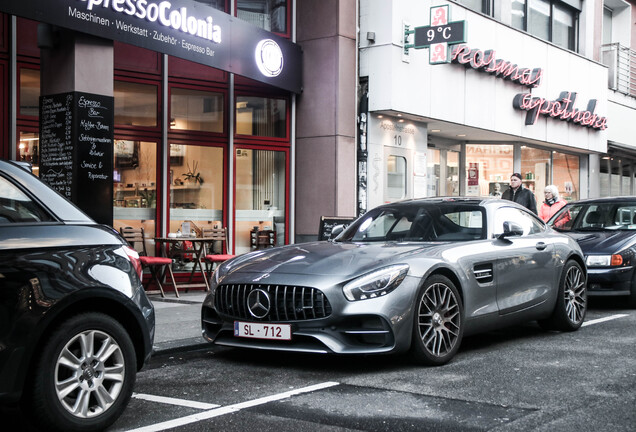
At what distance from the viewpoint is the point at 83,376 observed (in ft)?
13.9

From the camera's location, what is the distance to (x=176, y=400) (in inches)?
207

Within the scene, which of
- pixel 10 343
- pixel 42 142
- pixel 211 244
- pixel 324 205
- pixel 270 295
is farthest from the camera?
pixel 324 205

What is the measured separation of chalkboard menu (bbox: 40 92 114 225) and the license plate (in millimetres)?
4369

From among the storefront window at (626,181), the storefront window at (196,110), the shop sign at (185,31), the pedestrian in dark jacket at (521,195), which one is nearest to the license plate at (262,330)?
the shop sign at (185,31)

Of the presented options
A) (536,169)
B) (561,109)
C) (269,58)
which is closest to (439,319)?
(269,58)

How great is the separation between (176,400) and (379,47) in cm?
1100

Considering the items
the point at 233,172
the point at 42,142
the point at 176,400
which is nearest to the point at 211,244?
the point at 233,172

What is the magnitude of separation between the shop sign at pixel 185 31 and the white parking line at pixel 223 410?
5.94 meters

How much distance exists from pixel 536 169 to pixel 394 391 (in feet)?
57.8

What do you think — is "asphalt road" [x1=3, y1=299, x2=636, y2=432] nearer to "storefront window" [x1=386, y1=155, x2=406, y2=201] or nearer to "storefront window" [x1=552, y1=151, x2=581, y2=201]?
"storefront window" [x1=386, y1=155, x2=406, y2=201]

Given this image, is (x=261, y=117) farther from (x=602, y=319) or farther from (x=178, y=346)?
(x=178, y=346)

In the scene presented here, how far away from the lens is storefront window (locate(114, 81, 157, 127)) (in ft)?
40.2

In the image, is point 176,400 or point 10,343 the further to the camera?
point 176,400

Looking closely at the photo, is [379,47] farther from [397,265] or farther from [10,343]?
[10,343]
